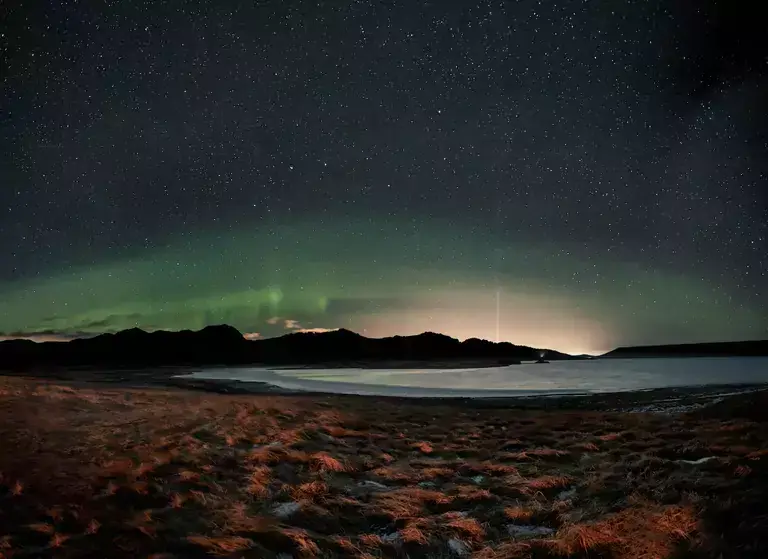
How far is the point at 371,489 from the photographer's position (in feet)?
32.5

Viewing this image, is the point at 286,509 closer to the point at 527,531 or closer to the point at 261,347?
the point at 527,531

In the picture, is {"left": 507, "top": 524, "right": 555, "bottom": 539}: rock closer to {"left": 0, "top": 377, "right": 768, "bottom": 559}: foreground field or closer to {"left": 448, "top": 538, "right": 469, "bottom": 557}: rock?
{"left": 0, "top": 377, "right": 768, "bottom": 559}: foreground field

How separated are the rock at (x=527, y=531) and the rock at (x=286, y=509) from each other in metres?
3.40

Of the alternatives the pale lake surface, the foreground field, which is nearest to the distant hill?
the pale lake surface

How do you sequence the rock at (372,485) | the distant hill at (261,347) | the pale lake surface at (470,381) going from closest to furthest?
the rock at (372,485)
the pale lake surface at (470,381)
the distant hill at (261,347)

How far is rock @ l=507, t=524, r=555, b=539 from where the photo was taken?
296 inches

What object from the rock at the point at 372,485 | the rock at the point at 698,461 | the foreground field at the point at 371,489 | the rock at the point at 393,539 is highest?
the rock at the point at 698,461

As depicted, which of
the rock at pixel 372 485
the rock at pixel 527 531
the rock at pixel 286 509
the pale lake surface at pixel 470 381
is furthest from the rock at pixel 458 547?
the pale lake surface at pixel 470 381

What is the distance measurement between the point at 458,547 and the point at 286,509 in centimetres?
295

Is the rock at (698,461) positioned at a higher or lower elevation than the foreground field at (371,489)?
higher

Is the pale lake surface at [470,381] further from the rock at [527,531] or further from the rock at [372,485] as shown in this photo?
the rock at [527,531]

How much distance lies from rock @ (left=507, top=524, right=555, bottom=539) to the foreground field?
37 millimetres

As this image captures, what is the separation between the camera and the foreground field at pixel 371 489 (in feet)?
22.9

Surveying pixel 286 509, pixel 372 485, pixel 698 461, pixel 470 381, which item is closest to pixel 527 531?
pixel 372 485
